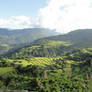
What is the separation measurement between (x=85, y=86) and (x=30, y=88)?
4121cm

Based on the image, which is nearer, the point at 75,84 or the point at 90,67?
the point at 75,84

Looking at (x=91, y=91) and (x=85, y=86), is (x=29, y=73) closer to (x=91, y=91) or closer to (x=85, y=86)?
(x=85, y=86)

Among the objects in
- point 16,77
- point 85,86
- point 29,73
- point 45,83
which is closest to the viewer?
point 85,86

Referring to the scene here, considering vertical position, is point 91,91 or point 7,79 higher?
point 91,91

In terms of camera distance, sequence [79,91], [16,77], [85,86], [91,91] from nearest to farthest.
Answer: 1. [91,91]
2. [79,91]
3. [85,86]
4. [16,77]

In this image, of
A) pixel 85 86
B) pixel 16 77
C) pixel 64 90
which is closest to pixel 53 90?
pixel 64 90

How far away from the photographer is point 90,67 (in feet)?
518

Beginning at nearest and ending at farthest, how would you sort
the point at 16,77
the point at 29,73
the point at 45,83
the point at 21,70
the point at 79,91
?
the point at 79,91, the point at 45,83, the point at 16,77, the point at 29,73, the point at 21,70

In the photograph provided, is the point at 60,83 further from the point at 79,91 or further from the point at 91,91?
the point at 91,91

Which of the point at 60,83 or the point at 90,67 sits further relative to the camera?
the point at 90,67

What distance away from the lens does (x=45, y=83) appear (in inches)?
4429

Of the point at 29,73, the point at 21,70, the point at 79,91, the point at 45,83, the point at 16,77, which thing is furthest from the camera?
the point at 21,70

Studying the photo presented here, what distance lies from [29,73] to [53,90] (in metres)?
63.9

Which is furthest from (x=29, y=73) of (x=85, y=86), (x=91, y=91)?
(x=91, y=91)
